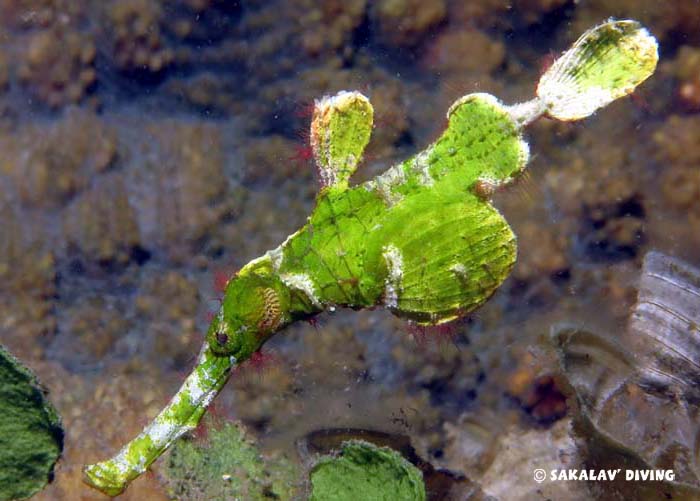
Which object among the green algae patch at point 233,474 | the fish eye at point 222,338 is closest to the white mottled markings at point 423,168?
the fish eye at point 222,338

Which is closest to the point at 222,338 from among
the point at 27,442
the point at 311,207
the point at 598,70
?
the point at 311,207

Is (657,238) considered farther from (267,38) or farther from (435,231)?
(267,38)

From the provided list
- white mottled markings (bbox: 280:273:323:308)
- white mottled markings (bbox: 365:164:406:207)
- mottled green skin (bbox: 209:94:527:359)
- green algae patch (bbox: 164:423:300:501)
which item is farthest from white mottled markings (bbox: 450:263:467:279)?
green algae patch (bbox: 164:423:300:501)

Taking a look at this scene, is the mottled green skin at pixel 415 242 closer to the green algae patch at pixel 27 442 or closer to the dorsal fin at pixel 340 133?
the dorsal fin at pixel 340 133

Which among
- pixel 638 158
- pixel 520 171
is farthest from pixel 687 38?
pixel 520 171

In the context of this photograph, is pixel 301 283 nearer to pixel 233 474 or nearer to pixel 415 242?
pixel 415 242

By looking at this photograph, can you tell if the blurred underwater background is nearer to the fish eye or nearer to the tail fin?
the tail fin
